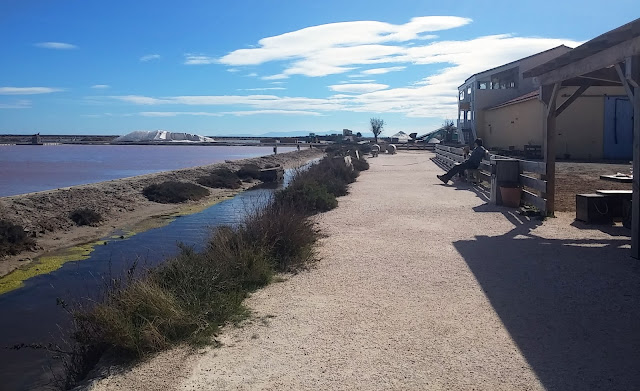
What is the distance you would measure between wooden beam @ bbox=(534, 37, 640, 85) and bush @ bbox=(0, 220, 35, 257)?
1092cm

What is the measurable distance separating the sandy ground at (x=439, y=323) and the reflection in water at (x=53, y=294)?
1.95 meters

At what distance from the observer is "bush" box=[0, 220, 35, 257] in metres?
13.4

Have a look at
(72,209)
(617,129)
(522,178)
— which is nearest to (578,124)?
(617,129)

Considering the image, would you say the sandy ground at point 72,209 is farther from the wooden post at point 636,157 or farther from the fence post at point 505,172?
the wooden post at point 636,157

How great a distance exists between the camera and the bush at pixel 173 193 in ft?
78.2

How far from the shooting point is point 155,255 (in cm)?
1193

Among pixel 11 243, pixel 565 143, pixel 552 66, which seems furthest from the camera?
pixel 565 143

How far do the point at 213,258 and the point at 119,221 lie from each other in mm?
11475

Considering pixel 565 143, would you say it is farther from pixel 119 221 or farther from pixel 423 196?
pixel 119 221

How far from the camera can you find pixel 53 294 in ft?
32.7

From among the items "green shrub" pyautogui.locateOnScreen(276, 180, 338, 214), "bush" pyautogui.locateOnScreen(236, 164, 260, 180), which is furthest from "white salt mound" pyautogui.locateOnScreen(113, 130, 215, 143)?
"green shrub" pyautogui.locateOnScreen(276, 180, 338, 214)

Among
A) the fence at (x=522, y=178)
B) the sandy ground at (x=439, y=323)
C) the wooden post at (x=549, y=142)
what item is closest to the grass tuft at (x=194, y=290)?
the sandy ground at (x=439, y=323)

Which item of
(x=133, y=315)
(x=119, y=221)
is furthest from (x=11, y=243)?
(x=133, y=315)

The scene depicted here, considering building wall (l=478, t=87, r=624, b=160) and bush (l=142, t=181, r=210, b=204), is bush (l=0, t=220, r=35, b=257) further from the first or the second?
building wall (l=478, t=87, r=624, b=160)
